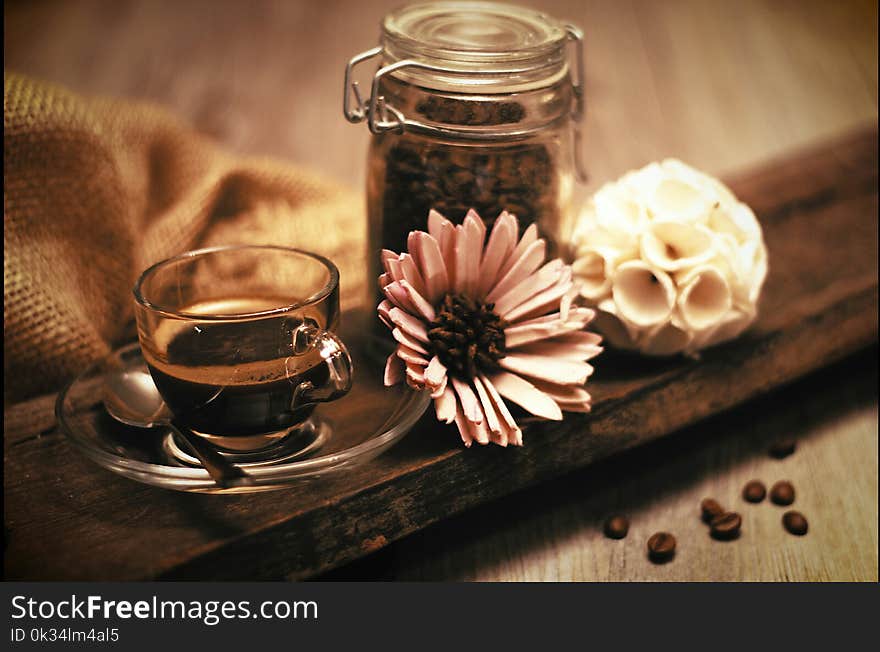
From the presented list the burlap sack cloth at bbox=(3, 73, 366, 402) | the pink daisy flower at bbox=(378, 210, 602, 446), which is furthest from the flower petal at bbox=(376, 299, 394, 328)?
the burlap sack cloth at bbox=(3, 73, 366, 402)

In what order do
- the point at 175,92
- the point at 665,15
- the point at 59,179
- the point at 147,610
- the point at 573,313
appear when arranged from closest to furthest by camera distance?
the point at 147,610, the point at 573,313, the point at 59,179, the point at 175,92, the point at 665,15

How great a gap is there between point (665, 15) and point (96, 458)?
1.82 meters

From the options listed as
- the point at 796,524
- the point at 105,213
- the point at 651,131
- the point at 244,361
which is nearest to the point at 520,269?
the point at 244,361

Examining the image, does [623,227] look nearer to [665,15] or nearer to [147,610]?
[147,610]

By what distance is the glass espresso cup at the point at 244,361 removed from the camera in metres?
0.66

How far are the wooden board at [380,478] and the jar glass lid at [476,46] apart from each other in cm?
27

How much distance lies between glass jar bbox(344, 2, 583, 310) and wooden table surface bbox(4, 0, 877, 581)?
0.81 feet

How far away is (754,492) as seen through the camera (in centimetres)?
85

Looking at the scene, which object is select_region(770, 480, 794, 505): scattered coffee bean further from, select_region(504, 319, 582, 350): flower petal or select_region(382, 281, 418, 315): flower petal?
select_region(382, 281, 418, 315): flower petal

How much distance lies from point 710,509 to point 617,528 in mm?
87

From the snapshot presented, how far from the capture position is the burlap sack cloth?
2.93 ft

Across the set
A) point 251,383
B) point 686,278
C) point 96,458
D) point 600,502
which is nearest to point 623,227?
point 686,278

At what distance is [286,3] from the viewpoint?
216cm

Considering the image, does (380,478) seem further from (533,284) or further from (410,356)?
(533,284)
